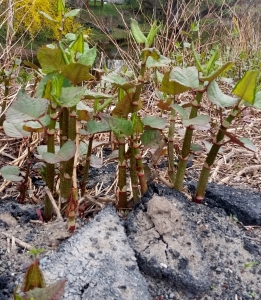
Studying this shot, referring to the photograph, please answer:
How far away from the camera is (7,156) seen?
1.29 m

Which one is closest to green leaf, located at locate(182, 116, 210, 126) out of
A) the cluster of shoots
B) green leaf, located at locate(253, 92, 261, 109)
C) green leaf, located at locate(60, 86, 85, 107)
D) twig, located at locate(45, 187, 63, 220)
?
the cluster of shoots

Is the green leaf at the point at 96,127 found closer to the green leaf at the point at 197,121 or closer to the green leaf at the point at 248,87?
the green leaf at the point at 197,121

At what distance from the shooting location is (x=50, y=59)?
81cm

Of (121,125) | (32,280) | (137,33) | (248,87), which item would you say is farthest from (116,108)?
(32,280)

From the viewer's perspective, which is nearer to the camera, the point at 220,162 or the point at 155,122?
the point at 155,122

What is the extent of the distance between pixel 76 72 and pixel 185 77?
0.72ft

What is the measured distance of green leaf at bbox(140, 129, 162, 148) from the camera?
883 mm

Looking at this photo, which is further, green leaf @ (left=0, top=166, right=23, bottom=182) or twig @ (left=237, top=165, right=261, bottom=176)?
twig @ (left=237, top=165, right=261, bottom=176)

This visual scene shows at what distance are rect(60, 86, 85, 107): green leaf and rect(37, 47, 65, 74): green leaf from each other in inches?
2.9

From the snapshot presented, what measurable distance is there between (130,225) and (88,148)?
0.20 meters

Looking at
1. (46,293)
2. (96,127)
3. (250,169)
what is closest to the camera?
(46,293)

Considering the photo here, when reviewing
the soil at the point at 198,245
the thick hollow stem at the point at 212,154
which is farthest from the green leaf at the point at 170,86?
the soil at the point at 198,245

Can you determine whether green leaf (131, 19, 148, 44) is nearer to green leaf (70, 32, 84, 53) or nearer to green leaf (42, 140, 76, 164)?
green leaf (70, 32, 84, 53)

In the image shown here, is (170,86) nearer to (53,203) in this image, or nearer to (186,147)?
(186,147)
